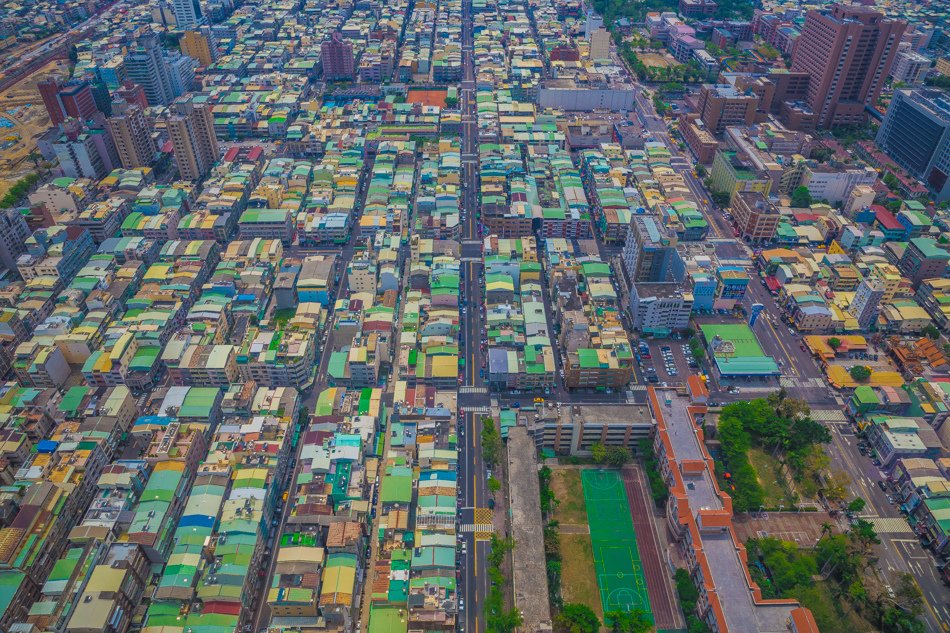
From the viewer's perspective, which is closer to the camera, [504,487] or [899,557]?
[899,557]

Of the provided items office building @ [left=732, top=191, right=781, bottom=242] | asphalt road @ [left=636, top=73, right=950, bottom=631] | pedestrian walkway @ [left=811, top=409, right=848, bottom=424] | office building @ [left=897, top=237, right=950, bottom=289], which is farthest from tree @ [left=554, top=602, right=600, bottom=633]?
office building @ [left=897, top=237, right=950, bottom=289]

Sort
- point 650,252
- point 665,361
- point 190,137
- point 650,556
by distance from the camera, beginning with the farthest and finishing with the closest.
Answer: point 190,137
point 650,252
point 665,361
point 650,556

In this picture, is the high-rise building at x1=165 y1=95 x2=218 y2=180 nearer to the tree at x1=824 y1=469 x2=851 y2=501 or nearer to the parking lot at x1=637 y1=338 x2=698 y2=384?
the parking lot at x1=637 y1=338 x2=698 y2=384

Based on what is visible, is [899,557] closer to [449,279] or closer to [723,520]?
[723,520]

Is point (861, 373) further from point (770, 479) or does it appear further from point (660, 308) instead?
point (660, 308)

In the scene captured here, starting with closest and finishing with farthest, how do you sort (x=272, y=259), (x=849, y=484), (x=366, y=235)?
(x=849, y=484)
(x=272, y=259)
(x=366, y=235)

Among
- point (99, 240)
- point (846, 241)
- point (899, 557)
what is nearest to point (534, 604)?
point (899, 557)

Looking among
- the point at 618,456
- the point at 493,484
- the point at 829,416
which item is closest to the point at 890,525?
the point at 829,416
